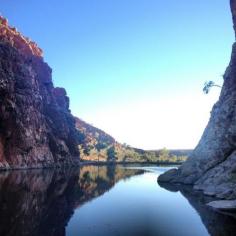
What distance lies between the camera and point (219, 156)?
182 ft

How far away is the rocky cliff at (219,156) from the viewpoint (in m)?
46.0

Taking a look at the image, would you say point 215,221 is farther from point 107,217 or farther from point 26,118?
point 26,118

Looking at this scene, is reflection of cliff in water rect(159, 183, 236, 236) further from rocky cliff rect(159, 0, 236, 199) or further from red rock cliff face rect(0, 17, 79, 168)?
red rock cliff face rect(0, 17, 79, 168)

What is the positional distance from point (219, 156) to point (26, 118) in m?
88.3

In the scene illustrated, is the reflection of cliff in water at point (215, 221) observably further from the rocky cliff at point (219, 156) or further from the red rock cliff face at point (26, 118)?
the red rock cliff face at point (26, 118)

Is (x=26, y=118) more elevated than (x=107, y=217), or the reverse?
(x=26, y=118)

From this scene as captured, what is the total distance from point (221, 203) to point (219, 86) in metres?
47.7

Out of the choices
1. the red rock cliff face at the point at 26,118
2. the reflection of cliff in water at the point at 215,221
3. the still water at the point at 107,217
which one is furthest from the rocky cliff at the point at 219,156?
the red rock cliff face at the point at 26,118

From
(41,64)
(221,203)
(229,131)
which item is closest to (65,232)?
(221,203)

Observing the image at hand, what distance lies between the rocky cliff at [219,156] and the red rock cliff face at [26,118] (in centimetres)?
5963

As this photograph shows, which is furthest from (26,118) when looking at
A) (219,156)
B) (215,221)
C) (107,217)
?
(215,221)

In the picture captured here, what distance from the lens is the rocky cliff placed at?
4597 cm

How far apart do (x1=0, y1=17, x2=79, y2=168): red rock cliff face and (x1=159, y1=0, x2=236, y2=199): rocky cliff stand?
59.6 m

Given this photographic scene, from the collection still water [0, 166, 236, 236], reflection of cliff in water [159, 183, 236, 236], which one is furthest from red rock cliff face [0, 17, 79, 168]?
reflection of cliff in water [159, 183, 236, 236]
